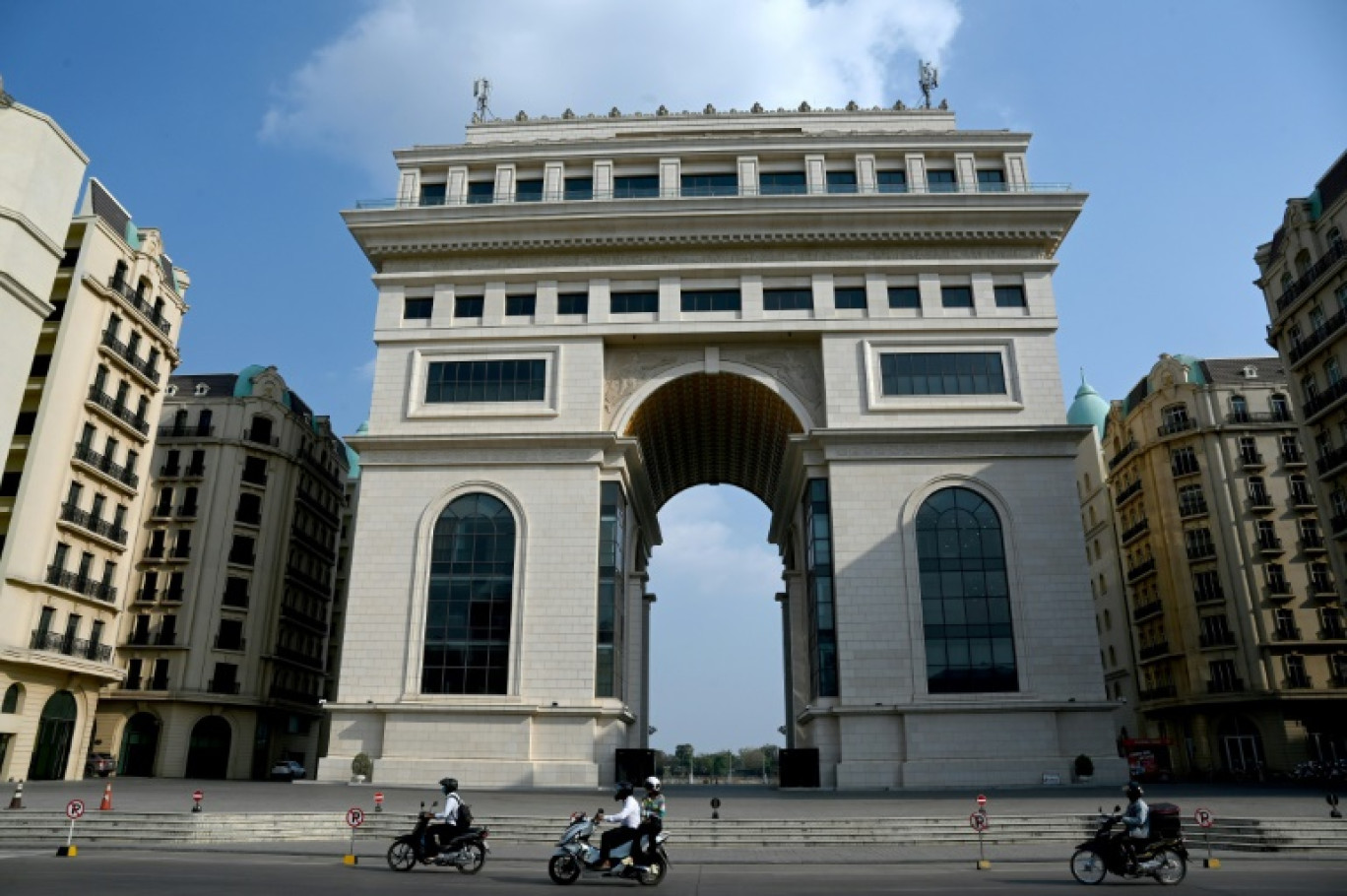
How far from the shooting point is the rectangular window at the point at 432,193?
4447 cm

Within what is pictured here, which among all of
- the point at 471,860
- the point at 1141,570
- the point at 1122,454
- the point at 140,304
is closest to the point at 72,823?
the point at 471,860

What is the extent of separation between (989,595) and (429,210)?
2962 cm

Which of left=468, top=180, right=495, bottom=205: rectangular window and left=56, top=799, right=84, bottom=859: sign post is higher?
left=468, top=180, right=495, bottom=205: rectangular window

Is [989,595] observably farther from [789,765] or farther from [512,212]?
[512,212]

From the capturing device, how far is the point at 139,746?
173 feet

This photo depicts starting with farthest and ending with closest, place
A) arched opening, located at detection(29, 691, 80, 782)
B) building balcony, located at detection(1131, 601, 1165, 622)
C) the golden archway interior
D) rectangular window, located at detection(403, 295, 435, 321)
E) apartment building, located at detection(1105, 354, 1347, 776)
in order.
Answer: building balcony, located at detection(1131, 601, 1165, 622) → apartment building, located at detection(1105, 354, 1347, 776) → the golden archway interior → rectangular window, located at detection(403, 295, 435, 321) → arched opening, located at detection(29, 691, 80, 782)

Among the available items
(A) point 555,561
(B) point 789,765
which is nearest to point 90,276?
(A) point 555,561

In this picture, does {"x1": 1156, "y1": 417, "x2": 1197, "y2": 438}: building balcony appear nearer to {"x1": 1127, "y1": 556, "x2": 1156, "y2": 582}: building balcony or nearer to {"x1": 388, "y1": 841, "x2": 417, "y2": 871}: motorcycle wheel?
{"x1": 1127, "y1": 556, "x2": 1156, "y2": 582}: building balcony

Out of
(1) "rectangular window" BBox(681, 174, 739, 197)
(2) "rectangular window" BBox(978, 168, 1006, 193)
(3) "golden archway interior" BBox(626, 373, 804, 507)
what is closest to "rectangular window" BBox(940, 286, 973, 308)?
(2) "rectangular window" BBox(978, 168, 1006, 193)

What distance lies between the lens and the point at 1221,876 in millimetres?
16188

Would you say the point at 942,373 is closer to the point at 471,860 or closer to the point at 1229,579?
the point at 1229,579

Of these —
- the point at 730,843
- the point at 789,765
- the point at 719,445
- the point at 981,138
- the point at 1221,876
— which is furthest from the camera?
the point at 719,445

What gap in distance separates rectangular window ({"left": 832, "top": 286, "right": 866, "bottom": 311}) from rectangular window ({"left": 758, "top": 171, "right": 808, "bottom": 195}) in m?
5.81

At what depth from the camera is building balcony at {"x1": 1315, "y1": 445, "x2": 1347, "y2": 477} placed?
41344mm
